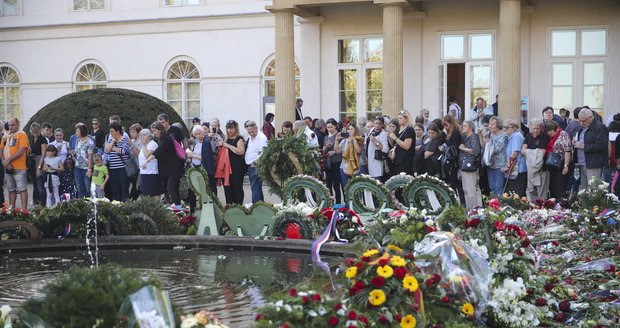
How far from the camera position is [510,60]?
22828 mm

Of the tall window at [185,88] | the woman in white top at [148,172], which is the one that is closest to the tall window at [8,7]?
the tall window at [185,88]

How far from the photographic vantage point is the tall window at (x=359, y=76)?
26578mm

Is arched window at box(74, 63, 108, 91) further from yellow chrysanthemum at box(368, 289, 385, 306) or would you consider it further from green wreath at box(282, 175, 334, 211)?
yellow chrysanthemum at box(368, 289, 385, 306)

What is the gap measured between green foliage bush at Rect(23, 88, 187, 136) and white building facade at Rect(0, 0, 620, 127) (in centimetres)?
370

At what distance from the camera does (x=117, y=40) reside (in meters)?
35.3

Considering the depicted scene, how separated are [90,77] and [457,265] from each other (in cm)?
3045

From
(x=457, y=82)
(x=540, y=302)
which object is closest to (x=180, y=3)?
(x=457, y=82)

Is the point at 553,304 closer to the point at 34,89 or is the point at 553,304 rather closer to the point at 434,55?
the point at 434,55

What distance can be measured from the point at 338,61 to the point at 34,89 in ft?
49.4

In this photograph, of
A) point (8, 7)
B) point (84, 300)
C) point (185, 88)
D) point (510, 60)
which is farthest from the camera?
point (8, 7)

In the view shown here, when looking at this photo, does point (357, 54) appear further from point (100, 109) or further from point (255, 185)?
point (255, 185)

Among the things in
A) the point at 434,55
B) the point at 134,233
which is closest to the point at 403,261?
the point at 134,233

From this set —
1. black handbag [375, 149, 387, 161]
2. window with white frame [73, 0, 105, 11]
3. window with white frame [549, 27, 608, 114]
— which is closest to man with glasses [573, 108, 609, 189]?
black handbag [375, 149, 387, 161]

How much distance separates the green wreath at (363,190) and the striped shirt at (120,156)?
569 centimetres
